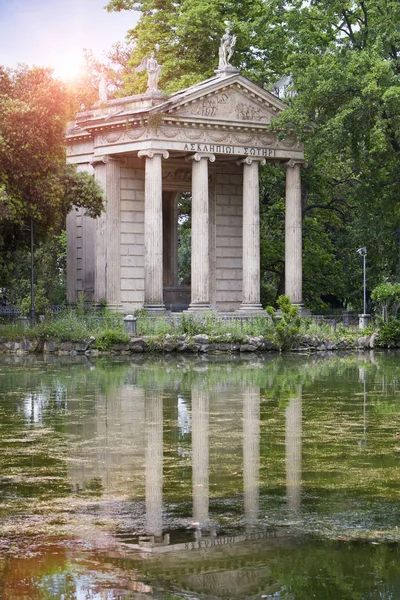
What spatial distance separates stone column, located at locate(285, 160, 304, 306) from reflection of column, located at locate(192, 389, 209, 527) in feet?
88.4

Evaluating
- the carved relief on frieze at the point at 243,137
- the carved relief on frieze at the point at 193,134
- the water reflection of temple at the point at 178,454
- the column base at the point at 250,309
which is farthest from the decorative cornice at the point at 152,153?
the water reflection of temple at the point at 178,454

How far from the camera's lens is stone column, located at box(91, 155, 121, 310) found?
149ft

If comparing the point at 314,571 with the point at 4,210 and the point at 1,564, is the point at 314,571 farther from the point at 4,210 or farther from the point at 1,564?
the point at 4,210

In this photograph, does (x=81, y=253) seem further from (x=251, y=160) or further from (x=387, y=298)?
(x=387, y=298)

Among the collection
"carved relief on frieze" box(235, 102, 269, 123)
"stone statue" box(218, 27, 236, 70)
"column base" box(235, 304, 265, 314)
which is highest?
"stone statue" box(218, 27, 236, 70)

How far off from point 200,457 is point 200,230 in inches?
1248

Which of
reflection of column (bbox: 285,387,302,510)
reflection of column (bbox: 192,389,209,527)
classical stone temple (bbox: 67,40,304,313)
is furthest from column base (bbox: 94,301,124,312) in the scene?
reflection of column (bbox: 285,387,302,510)

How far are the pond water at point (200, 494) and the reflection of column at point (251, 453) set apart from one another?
0.02 m

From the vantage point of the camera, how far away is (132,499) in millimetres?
10555

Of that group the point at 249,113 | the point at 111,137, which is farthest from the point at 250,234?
the point at 111,137

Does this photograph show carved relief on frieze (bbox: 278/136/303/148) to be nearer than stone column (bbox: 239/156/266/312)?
No

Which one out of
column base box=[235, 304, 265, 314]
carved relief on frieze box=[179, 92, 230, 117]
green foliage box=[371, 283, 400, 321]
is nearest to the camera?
green foliage box=[371, 283, 400, 321]

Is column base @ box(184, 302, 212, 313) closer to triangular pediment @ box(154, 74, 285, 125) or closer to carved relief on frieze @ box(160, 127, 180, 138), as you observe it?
carved relief on frieze @ box(160, 127, 180, 138)

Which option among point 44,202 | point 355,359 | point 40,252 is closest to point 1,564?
point 355,359
